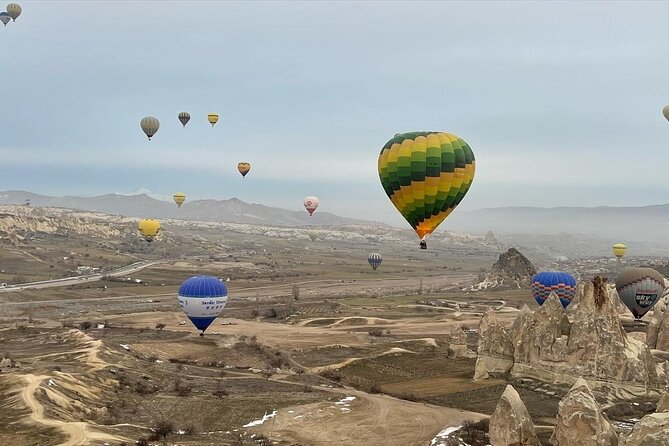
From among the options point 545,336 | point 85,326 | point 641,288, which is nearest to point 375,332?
point 641,288

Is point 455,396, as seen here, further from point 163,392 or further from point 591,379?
point 163,392

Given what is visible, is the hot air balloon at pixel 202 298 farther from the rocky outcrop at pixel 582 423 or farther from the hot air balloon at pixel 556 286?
the hot air balloon at pixel 556 286

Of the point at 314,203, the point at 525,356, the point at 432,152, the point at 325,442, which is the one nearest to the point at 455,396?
the point at 525,356

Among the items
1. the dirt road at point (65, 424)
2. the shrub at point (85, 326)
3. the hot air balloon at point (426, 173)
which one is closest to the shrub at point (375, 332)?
the hot air balloon at point (426, 173)

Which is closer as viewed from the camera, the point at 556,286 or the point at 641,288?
the point at 641,288

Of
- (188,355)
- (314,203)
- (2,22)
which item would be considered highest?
(2,22)

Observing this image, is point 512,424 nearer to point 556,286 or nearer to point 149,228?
point 556,286
